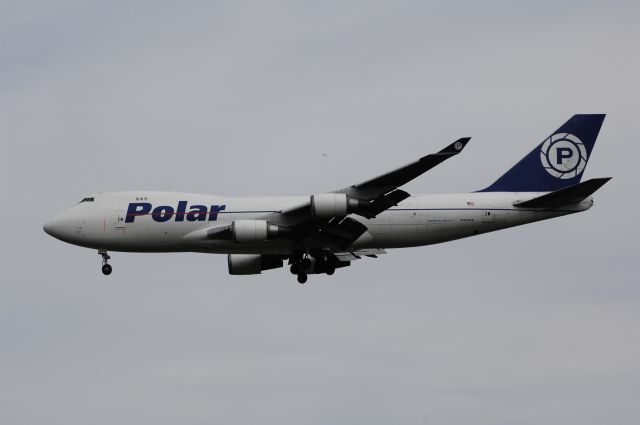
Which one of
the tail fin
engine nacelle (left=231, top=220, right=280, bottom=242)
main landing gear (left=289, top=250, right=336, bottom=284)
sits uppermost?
the tail fin

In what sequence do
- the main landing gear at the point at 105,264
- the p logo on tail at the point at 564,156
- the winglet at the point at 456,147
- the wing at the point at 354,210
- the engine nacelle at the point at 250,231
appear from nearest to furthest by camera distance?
the winglet at the point at 456,147, the wing at the point at 354,210, the engine nacelle at the point at 250,231, the main landing gear at the point at 105,264, the p logo on tail at the point at 564,156

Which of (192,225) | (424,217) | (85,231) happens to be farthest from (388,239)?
(85,231)

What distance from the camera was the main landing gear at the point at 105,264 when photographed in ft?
152

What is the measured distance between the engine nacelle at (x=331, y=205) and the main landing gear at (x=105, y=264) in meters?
9.86

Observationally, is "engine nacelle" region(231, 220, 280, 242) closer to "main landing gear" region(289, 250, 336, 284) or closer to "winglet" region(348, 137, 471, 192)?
"main landing gear" region(289, 250, 336, 284)

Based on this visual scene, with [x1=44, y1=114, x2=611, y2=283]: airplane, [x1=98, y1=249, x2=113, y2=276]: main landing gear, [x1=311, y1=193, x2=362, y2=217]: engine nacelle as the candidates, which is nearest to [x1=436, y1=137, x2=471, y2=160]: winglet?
[x1=311, y1=193, x2=362, y2=217]: engine nacelle

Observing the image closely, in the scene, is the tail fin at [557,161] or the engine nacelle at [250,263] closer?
the tail fin at [557,161]

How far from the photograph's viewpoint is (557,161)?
48375 millimetres

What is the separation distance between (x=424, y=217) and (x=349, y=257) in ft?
12.9

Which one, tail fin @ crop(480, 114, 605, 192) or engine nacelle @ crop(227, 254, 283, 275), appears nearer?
tail fin @ crop(480, 114, 605, 192)

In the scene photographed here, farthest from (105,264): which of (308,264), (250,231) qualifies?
(308,264)

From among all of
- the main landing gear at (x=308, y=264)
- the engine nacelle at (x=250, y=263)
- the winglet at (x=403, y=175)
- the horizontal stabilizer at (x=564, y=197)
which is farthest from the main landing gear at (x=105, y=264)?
the horizontal stabilizer at (x=564, y=197)

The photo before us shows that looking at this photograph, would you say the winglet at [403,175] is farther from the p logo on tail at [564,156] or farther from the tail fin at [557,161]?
the p logo on tail at [564,156]

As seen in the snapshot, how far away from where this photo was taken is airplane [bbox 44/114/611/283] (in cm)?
4400
